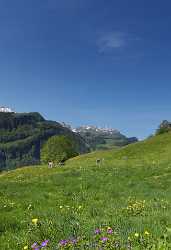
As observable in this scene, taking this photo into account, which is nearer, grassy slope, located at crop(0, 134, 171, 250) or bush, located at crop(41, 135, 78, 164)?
grassy slope, located at crop(0, 134, 171, 250)

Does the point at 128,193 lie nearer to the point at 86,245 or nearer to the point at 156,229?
the point at 156,229

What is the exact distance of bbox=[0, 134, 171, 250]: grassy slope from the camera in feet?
35.6

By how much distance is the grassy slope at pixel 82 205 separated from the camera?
10859mm

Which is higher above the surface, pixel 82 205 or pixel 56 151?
pixel 56 151

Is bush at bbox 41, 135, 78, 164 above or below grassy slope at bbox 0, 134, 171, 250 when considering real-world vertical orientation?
above

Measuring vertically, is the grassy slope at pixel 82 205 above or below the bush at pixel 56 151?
below

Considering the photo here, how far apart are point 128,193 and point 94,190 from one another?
2315mm

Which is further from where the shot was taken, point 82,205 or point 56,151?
point 56,151

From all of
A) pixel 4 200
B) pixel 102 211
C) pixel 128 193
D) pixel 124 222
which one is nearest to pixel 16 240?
pixel 124 222

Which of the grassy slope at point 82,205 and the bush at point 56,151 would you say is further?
the bush at point 56,151

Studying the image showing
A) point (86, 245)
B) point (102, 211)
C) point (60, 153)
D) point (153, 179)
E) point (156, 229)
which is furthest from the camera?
point (60, 153)

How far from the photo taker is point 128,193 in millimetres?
23078

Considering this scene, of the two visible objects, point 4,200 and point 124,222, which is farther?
point 4,200

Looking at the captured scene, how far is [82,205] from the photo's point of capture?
18547mm
